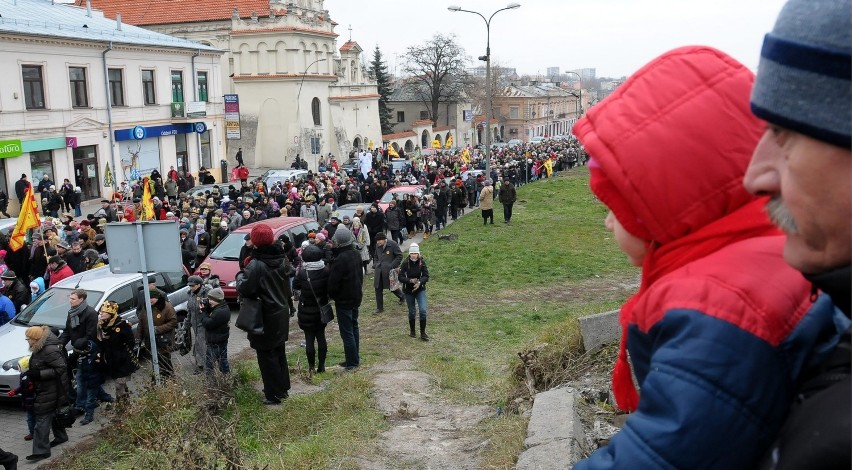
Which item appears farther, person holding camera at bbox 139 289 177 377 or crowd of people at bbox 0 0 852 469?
person holding camera at bbox 139 289 177 377

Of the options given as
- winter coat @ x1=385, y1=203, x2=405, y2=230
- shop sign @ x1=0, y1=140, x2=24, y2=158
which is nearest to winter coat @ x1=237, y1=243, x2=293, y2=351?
winter coat @ x1=385, y1=203, x2=405, y2=230

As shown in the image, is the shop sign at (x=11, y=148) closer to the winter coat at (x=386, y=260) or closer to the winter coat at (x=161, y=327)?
the winter coat at (x=386, y=260)

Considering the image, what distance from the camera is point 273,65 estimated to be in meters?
52.6

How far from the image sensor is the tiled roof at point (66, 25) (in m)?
29.7

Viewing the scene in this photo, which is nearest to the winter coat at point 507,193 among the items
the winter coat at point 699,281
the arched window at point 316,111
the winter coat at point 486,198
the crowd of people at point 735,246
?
the winter coat at point 486,198

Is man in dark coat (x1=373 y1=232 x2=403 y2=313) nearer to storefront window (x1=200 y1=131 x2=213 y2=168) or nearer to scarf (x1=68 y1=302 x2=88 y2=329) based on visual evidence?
scarf (x1=68 y1=302 x2=88 y2=329)

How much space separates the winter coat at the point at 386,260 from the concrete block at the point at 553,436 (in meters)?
8.56

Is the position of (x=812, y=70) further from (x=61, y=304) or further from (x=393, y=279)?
(x=393, y=279)

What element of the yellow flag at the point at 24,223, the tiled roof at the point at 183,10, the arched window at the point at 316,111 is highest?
the tiled roof at the point at 183,10

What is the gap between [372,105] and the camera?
62406 mm

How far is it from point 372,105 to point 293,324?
49622 mm

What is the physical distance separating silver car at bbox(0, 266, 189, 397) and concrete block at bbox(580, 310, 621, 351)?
7070 mm

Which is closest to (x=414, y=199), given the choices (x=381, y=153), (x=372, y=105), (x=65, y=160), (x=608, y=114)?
(x=65, y=160)

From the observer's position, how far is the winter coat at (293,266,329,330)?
1005 cm
